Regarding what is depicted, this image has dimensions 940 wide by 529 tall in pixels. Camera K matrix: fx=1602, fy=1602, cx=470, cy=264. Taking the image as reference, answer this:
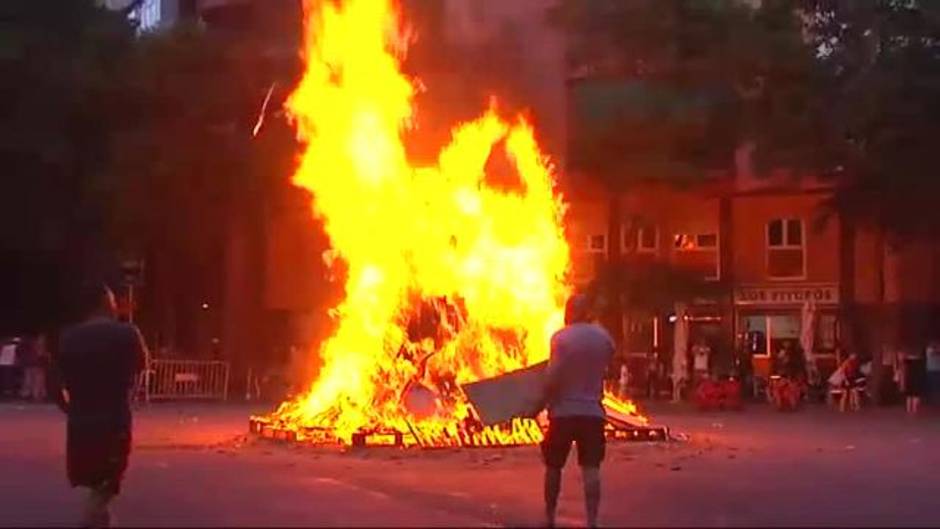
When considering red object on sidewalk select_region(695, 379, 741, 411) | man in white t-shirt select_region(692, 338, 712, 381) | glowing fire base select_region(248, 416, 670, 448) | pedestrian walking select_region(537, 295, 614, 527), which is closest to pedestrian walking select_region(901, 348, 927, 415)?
red object on sidewalk select_region(695, 379, 741, 411)

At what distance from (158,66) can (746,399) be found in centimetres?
1606

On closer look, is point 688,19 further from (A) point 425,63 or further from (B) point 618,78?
(A) point 425,63

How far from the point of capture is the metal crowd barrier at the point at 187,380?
1380 inches

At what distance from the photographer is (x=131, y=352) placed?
35.1ft

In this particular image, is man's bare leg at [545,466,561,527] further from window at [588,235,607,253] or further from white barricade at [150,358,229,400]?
window at [588,235,607,253]

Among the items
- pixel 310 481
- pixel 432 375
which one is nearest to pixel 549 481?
pixel 310 481

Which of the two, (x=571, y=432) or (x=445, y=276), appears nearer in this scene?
(x=571, y=432)

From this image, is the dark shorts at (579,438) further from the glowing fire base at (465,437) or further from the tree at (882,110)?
the tree at (882,110)

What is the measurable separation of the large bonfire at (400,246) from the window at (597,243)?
18.5 m

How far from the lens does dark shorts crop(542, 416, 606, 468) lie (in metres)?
11.7

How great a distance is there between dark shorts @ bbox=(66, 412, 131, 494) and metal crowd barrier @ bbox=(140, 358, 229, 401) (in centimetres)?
2356

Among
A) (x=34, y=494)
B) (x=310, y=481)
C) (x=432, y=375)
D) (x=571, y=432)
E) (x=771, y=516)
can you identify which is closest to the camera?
(x=571, y=432)

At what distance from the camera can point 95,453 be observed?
10.5 metres

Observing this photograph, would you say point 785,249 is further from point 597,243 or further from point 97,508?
point 97,508
